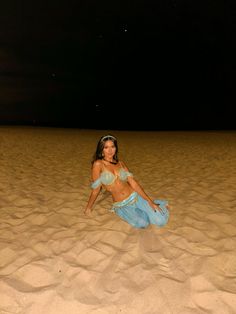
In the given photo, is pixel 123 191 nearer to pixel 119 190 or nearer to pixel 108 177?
pixel 119 190

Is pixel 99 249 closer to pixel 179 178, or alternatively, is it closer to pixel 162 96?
pixel 179 178

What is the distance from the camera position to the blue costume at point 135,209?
3.56 metres

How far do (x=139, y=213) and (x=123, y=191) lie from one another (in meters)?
0.35

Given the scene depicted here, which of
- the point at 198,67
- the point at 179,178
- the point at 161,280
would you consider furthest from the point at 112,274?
the point at 198,67

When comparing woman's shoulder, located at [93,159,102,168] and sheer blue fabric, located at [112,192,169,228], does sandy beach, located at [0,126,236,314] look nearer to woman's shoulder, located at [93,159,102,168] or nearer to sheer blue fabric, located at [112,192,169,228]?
sheer blue fabric, located at [112,192,169,228]

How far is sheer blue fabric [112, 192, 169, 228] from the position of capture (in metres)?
3.55

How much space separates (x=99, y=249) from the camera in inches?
122

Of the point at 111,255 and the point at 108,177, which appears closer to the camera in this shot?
the point at 111,255

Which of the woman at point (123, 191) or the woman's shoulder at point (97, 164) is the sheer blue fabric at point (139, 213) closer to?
the woman at point (123, 191)

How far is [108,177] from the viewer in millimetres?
3623

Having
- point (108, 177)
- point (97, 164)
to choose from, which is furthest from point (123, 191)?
point (97, 164)

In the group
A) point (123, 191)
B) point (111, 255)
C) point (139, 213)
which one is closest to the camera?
point (111, 255)

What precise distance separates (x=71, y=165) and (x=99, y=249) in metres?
5.08

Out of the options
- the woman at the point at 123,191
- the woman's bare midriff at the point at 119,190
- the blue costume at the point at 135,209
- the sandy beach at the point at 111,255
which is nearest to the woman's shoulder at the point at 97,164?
the woman at the point at 123,191
